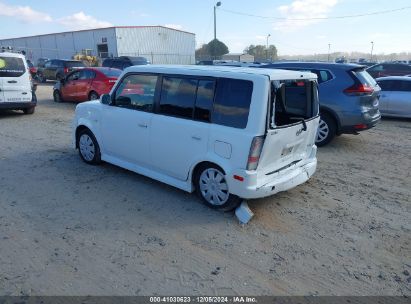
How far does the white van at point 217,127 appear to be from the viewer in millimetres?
3844

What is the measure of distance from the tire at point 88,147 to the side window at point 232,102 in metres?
2.65

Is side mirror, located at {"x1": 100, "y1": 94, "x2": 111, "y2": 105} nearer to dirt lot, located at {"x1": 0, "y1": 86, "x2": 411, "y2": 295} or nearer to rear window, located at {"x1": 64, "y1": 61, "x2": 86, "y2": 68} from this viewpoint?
dirt lot, located at {"x1": 0, "y1": 86, "x2": 411, "y2": 295}

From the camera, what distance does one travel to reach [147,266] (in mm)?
3248

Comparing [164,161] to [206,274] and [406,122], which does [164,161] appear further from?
[406,122]

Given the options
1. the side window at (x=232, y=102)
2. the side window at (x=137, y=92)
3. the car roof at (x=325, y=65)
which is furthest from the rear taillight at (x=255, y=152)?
the car roof at (x=325, y=65)

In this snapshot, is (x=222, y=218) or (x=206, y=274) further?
(x=222, y=218)

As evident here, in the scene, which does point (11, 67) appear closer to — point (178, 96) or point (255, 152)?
point (178, 96)

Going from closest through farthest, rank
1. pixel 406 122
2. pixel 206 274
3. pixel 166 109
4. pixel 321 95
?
pixel 206 274, pixel 166 109, pixel 321 95, pixel 406 122

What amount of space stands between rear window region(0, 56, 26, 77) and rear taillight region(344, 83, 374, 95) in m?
9.15

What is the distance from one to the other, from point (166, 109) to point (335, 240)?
261 centimetres

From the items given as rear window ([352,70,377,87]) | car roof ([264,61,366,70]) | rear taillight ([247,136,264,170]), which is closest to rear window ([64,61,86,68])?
car roof ([264,61,366,70])

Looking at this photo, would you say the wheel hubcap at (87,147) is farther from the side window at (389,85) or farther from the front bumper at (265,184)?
the side window at (389,85)

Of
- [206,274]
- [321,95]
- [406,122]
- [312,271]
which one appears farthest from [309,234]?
[406,122]

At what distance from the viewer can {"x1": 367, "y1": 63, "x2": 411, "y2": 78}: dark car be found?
20141mm
